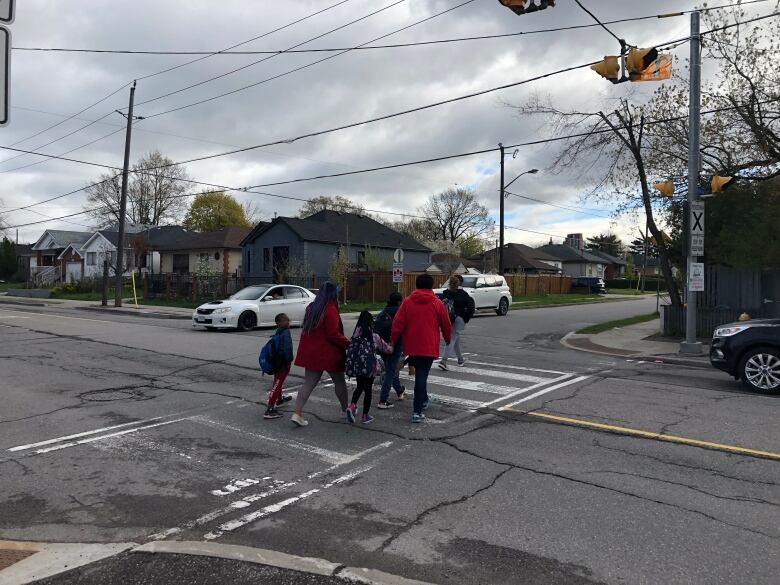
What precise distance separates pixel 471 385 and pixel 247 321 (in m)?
10.1

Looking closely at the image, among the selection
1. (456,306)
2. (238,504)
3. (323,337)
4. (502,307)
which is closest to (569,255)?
(502,307)

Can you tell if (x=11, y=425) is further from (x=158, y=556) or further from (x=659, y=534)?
(x=659, y=534)

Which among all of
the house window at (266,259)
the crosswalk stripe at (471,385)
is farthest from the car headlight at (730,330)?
the house window at (266,259)

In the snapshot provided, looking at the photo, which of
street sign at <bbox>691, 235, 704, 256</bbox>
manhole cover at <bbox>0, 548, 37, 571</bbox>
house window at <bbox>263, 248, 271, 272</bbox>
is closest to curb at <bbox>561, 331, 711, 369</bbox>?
street sign at <bbox>691, 235, 704, 256</bbox>

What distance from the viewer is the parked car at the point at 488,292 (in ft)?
83.3

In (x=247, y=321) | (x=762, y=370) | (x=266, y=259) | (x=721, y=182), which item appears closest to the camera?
(x=762, y=370)

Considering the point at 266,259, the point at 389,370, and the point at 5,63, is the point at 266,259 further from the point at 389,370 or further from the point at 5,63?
the point at 5,63

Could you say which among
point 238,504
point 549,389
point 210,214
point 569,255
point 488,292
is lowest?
point 238,504

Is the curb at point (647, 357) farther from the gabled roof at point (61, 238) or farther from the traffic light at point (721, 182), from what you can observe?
the gabled roof at point (61, 238)

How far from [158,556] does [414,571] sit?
1587 millimetres

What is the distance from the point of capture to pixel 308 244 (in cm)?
3703

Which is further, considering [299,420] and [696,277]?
[696,277]

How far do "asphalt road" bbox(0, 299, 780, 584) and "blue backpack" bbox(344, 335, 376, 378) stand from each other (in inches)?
27.7

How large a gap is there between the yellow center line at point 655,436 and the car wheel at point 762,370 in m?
3.57
